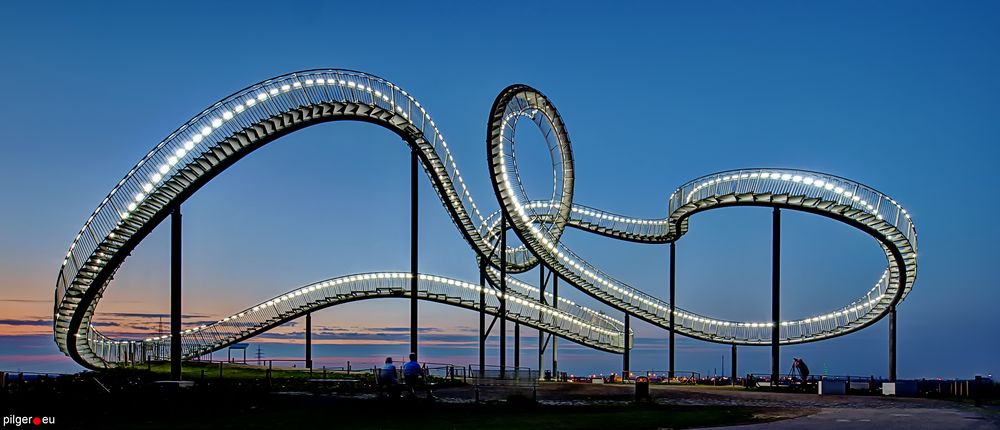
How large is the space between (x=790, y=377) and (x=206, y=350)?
3236cm

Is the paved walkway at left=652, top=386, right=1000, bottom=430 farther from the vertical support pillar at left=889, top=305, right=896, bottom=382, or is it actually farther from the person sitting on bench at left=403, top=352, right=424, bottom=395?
the vertical support pillar at left=889, top=305, right=896, bottom=382

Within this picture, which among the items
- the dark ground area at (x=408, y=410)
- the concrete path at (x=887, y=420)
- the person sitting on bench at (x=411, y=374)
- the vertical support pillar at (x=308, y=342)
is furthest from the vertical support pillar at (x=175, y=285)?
the concrete path at (x=887, y=420)

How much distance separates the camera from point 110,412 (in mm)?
24359

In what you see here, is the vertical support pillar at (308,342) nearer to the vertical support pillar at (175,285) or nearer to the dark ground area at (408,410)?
the vertical support pillar at (175,285)

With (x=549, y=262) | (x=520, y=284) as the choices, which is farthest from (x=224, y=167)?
(x=520, y=284)

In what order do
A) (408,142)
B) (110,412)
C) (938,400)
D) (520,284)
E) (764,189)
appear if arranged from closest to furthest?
(110,412) → (938,400) → (408,142) → (764,189) → (520,284)

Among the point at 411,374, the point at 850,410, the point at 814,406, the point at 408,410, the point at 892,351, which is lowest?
the point at 814,406

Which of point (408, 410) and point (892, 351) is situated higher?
point (408, 410)

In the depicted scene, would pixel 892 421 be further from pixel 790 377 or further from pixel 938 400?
pixel 790 377

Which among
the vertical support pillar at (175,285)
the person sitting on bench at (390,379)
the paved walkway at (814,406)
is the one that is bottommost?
the paved walkway at (814,406)

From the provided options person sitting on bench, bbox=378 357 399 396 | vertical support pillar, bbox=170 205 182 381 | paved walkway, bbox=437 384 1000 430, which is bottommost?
paved walkway, bbox=437 384 1000 430

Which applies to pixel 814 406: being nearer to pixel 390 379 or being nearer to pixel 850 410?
pixel 850 410

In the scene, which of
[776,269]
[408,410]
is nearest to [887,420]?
[408,410]

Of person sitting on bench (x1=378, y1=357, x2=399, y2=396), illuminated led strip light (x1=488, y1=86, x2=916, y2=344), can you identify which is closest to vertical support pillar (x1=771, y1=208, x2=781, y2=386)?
illuminated led strip light (x1=488, y1=86, x2=916, y2=344)
